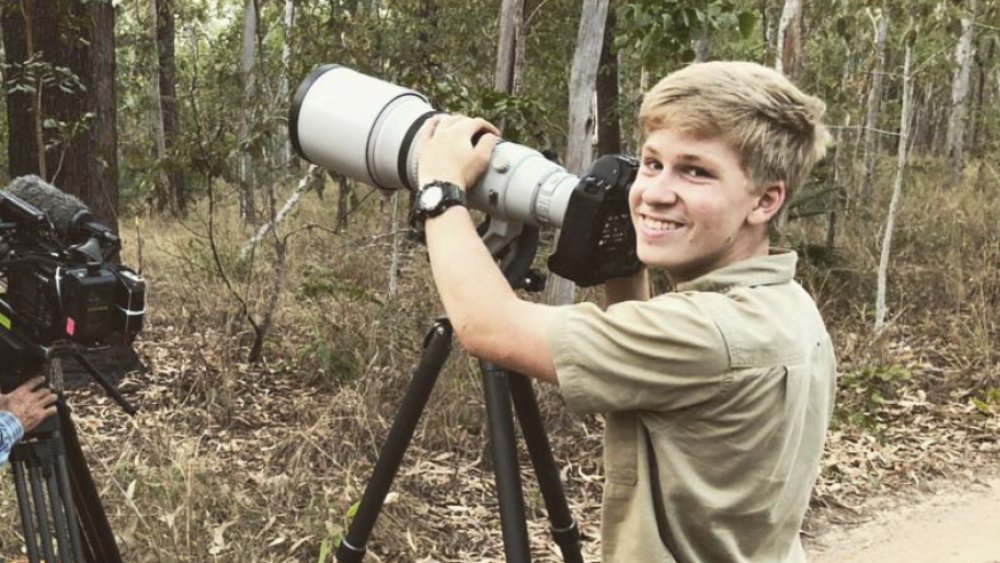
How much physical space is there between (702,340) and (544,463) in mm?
925

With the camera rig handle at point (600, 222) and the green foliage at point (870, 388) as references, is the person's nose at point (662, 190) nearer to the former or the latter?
the camera rig handle at point (600, 222)

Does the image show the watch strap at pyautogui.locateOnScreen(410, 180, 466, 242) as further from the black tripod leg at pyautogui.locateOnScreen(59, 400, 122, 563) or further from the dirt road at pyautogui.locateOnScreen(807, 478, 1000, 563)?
the dirt road at pyautogui.locateOnScreen(807, 478, 1000, 563)

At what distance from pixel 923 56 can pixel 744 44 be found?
2477mm

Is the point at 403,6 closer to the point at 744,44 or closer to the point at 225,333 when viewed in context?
the point at 225,333

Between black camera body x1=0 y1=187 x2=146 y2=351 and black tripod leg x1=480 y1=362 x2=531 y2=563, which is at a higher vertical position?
black camera body x1=0 y1=187 x2=146 y2=351

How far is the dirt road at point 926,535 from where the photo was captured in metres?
3.62

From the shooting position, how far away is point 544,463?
2053mm

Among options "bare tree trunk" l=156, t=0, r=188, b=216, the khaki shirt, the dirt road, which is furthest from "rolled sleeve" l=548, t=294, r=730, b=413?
"bare tree trunk" l=156, t=0, r=188, b=216

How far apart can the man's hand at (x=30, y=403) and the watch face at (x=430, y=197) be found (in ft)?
3.31

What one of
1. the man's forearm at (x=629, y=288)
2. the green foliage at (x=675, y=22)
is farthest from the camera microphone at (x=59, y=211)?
the green foliage at (x=675, y=22)

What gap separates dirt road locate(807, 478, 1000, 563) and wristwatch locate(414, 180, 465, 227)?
110 inches

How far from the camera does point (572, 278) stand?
170cm

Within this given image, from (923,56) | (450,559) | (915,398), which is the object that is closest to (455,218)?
(450,559)

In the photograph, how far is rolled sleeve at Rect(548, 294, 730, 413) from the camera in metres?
1.22
